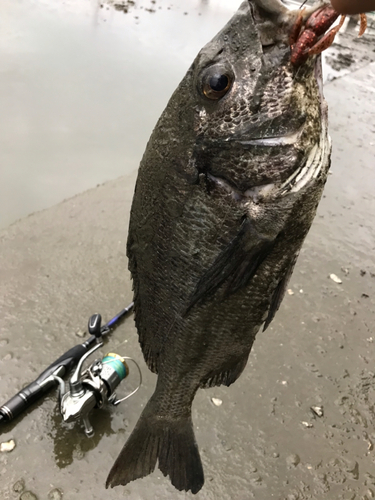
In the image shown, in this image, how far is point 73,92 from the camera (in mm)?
4781

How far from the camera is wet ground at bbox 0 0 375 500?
6.41 feet

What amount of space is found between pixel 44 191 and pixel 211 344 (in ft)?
8.88

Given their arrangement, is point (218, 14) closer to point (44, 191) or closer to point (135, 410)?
point (44, 191)

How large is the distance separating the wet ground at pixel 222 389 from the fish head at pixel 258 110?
1660mm

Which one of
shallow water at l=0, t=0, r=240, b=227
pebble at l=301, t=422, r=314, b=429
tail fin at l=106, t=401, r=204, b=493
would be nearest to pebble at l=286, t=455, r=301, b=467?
pebble at l=301, t=422, r=314, b=429

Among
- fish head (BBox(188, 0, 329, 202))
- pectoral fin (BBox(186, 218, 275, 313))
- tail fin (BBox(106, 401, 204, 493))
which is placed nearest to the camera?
fish head (BBox(188, 0, 329, 202))

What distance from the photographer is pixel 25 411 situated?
205 cm

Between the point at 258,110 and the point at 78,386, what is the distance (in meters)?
1.53

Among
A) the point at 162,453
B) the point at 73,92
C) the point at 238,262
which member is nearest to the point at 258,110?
the point at 238,262

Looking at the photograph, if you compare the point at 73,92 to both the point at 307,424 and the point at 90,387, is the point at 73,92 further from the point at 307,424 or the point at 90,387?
the point at 307,424

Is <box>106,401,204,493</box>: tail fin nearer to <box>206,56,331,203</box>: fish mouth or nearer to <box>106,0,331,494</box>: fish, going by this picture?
<box>106,0,331,494</box>: fish

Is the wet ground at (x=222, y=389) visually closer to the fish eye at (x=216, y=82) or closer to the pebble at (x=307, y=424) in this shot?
the pebble at (x=307, y=424)

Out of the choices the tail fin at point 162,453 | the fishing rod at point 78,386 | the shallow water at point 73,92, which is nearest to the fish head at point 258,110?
the tail fin at point 162,453

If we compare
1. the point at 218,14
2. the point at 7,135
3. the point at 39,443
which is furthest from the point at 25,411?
the point at 218,14
